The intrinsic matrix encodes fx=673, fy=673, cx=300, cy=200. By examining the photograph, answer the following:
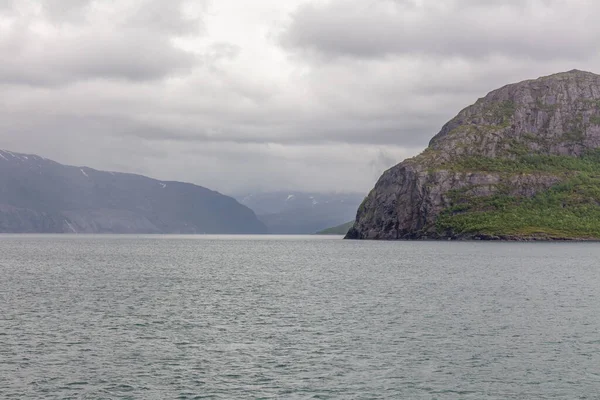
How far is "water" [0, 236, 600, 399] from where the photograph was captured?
5438cm

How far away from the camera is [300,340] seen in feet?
239

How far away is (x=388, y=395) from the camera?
52.1 m

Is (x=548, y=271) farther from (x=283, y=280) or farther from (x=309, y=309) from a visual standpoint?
(x=309, y=309)

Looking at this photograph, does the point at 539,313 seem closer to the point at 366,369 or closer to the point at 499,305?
the point at 499,305

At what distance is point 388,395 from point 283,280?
3688 inches

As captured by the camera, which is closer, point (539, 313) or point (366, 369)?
point (366, 369)

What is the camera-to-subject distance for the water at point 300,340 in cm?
5438

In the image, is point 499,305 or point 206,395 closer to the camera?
point 206,395

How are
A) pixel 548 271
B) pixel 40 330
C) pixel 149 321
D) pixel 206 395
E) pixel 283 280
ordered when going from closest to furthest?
1. pixel 206 395
2. pixel 40 330
3. pixel 149 321
4. pixel 283 280
5. pixel 548 271

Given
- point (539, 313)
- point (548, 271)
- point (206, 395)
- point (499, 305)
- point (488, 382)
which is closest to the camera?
point (206, 395)

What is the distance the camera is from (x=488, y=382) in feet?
184

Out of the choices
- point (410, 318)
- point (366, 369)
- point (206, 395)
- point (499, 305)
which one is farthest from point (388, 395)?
point (499, 305)

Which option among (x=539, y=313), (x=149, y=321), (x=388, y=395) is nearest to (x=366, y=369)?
(x=388, y=395)

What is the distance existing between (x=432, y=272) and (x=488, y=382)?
110 metres
